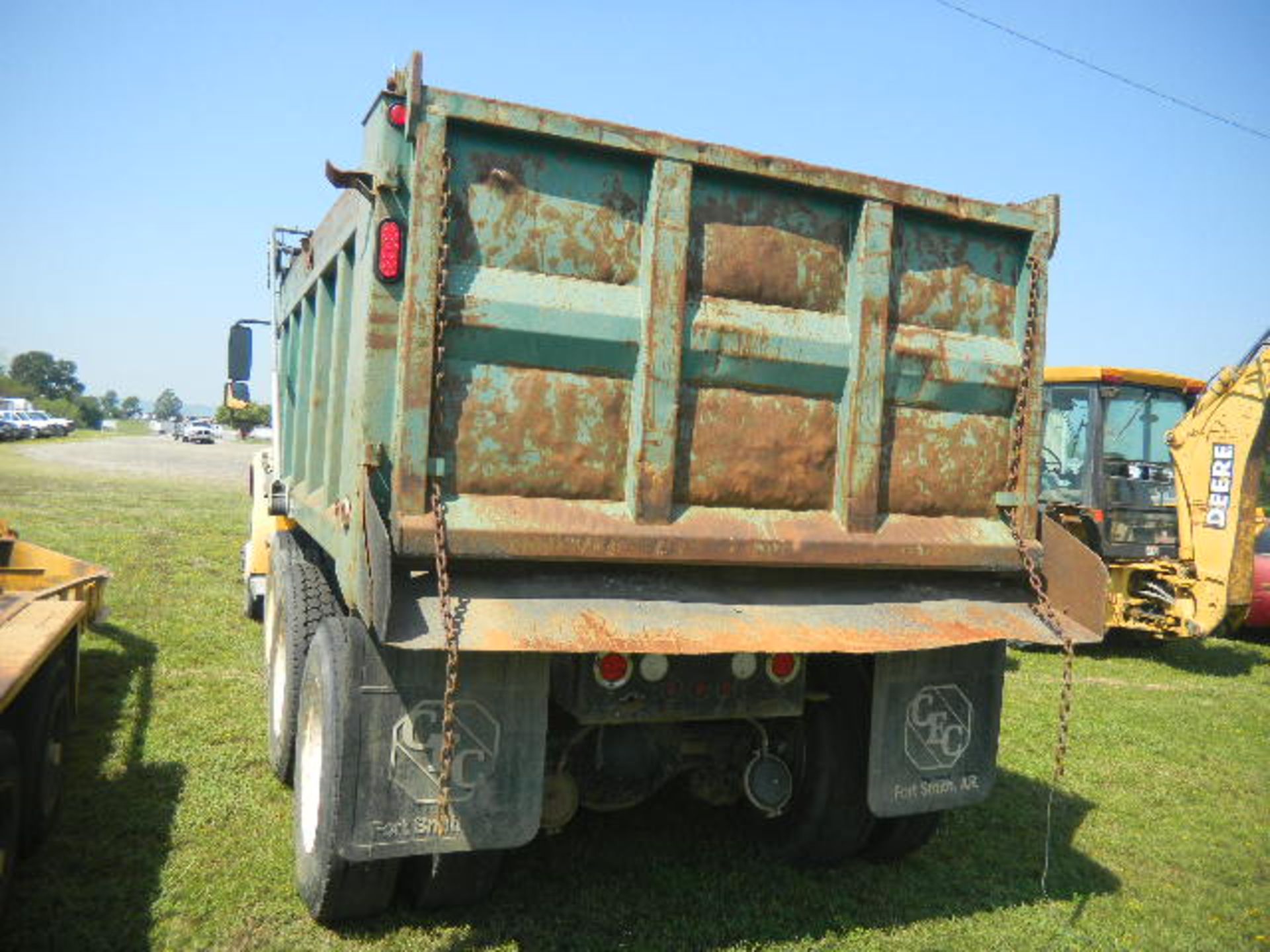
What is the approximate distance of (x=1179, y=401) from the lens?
11109 mm

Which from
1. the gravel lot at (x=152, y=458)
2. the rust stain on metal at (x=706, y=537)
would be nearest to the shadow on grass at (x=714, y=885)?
the rust stain on metal at (x=706, y=537)

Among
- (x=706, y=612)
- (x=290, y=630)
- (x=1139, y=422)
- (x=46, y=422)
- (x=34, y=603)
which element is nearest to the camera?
(x=706, y=612)

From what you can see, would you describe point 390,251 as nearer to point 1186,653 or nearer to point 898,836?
point 898,836

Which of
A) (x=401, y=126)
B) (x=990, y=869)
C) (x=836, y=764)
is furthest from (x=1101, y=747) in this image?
(x=401, y=126)

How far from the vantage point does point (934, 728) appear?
3.93 meters

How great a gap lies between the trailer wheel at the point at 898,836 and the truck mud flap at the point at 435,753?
5.91ft

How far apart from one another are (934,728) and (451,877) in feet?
A: 6.48

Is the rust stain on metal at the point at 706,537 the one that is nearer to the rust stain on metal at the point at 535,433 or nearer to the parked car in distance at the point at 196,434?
the rust stain on metal at the point at 535,433

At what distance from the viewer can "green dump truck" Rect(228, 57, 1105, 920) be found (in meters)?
3.07

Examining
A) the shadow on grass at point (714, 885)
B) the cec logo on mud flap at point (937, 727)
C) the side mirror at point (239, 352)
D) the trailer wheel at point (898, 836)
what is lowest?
the shadow on grass at point (714, 885)

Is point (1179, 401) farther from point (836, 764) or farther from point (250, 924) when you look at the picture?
point (250, 924)

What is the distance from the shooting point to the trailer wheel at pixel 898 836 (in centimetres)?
424

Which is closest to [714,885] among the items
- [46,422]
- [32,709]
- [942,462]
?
[942,462]

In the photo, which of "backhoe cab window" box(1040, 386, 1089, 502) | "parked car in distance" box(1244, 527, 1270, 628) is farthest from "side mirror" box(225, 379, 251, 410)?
"parked car in distance" box(1244, 527, 1270, 628)
